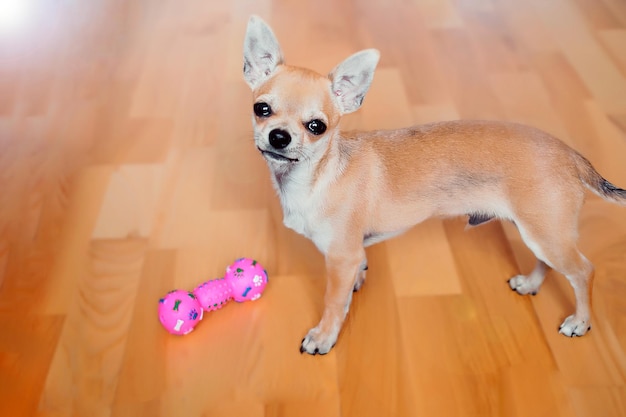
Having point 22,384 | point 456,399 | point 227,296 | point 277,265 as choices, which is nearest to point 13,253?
point 22,384

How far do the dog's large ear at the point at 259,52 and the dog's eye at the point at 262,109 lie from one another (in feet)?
0.63

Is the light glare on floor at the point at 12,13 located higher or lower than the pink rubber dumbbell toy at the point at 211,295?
higher

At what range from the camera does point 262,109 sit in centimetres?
190

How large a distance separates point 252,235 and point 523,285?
138 cm

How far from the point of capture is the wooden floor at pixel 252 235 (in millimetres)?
2156

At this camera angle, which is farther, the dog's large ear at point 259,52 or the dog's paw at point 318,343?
the dog's paw at point 318,343

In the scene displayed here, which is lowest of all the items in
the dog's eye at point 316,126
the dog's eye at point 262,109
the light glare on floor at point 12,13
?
the light glare on floor at point 12,13

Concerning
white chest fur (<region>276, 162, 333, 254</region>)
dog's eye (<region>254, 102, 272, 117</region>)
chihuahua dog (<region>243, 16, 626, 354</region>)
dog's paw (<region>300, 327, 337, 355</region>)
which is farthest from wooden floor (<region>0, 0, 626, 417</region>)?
dog's eye (<region>254, 102, 272, 117</region>)

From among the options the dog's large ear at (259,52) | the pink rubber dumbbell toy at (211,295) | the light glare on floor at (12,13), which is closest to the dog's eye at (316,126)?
the dog's large ear at (259,52)

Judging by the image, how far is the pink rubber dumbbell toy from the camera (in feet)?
7.33

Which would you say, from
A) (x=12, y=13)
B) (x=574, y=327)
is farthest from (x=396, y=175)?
(x=12, y=13)

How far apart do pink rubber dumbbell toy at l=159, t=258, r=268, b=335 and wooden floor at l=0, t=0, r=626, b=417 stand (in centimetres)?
8

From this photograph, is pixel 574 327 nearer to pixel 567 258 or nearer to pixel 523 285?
pixel 523 285

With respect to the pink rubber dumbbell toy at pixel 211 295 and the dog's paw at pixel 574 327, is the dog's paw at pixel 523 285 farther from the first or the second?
the pink rubber dumbbell toy at pixel 211 295
